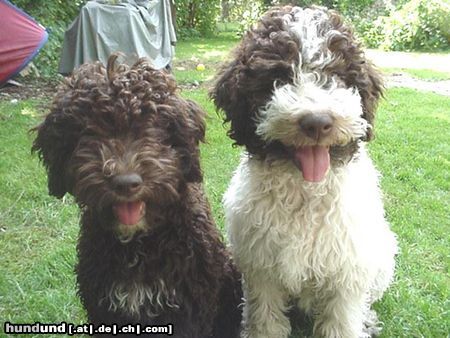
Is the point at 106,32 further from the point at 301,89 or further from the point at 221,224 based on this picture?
the point at 301,89

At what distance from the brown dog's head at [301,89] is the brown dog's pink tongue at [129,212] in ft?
1.99

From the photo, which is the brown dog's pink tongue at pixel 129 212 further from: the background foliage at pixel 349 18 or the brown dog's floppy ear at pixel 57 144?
the background foliage at pixel 349 18

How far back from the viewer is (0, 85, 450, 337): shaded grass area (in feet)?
10.7

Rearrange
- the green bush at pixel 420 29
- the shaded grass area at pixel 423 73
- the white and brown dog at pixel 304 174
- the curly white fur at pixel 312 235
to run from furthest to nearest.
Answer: the green bush at pixel 420 29 < the shaded grass area at pixel 423 73 < the curly white fur at pixel 312 235 < the white and brown dog at pixel 304 174

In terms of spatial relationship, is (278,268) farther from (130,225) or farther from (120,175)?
(120,175)

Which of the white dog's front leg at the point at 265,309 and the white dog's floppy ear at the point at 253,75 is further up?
the white dog's floppy ear at the point at 253,75

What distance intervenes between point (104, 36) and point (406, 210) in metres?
4.72

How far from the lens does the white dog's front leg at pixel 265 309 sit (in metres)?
2.81

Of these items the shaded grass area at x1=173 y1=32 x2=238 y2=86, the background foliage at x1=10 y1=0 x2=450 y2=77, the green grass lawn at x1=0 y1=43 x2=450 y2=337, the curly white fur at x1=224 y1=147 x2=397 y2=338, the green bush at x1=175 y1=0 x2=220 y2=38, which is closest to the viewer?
the curly white fur at x1=224 y1=147 x2=397 y2=338

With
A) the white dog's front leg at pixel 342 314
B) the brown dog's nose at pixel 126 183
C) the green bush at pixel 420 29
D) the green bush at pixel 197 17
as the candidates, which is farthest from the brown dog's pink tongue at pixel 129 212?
the green bush at pixel 197 17

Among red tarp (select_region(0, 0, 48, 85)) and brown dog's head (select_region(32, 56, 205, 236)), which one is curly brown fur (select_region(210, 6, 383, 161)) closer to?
brown dog's head (select_region(32, 56, 205, 236))

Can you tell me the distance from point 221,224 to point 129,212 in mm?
2025

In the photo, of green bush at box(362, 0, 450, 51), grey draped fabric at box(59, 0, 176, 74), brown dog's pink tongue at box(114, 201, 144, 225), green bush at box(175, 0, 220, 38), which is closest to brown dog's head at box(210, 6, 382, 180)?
brown dog's pink tongue at box(114, 201, 144, 225)

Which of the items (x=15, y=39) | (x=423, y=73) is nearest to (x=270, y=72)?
(x=15, y=39)
